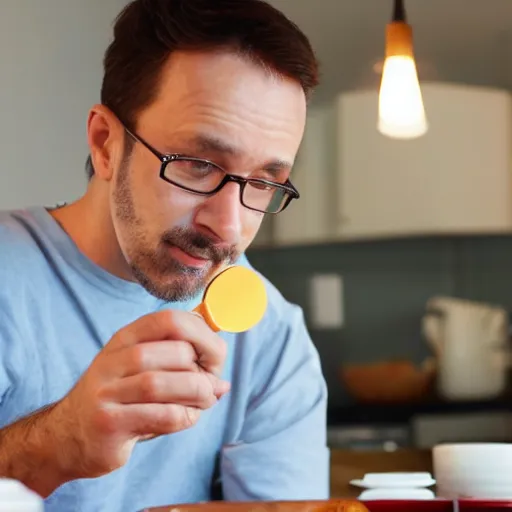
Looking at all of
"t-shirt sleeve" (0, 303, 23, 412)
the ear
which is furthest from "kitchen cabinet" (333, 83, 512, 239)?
"t-shirt sleeve" (0, 303, 23, 412)

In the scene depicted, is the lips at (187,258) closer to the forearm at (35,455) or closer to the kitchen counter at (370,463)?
the forearm at (35,455)

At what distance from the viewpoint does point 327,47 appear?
4.78 ft

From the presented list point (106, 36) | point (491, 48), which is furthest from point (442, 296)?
point (106, 36)

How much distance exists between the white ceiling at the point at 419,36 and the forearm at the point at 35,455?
697 millimetres

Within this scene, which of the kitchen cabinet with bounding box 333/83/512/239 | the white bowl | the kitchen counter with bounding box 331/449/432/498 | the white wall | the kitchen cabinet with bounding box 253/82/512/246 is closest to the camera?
the white bowl

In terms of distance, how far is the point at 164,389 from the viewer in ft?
2.46

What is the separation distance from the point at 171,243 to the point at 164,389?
0.28 meters

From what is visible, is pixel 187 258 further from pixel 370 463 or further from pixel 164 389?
pixel 370 463

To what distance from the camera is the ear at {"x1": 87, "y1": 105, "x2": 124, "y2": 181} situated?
1058mm

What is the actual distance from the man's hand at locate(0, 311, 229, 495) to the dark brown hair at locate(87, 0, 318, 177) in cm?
36

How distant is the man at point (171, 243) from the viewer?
3.22 ft

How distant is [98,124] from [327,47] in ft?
1.68

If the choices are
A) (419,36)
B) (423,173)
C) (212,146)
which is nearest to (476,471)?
(212,146)

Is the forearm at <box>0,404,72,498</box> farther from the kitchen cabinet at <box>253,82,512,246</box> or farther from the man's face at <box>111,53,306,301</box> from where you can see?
the kitchen cabinet at <box>253,82,512,246</box>
